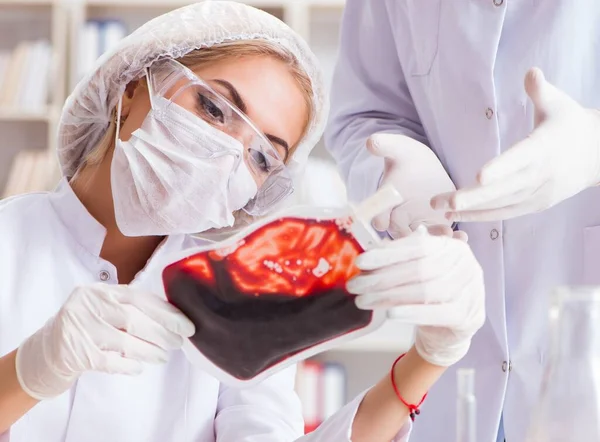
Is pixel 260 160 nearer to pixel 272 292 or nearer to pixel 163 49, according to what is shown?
pixel 163 49

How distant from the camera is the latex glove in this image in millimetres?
1028

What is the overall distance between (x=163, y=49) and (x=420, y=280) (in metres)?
0.66

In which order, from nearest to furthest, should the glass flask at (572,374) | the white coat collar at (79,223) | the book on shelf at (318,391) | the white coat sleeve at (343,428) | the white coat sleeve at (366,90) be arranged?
the glass flask at (572,374) < the white coat sleeve at (343,428) < the white coat collar at (79,223) < the white coat sleeve at (366,90) < the book on shelf at (318,391)

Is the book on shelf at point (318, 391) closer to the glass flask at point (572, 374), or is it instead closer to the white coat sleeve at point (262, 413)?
the white coat sleeve at point (262, 413)

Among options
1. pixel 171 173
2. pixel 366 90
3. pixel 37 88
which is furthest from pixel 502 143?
pixel 37 88

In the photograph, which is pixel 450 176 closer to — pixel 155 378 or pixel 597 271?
pixel 597 271

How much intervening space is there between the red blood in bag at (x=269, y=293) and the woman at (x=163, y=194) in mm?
184

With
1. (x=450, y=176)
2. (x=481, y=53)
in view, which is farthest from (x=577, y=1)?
(x=450, y=176)

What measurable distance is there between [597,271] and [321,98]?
1.96 feet

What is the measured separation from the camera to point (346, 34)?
5.50 feet

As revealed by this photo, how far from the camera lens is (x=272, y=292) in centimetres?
109

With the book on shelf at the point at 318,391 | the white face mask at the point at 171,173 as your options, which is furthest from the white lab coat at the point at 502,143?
the book on shelf at the point at 318,391

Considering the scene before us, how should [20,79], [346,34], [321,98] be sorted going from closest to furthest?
[321,98]
[346,34]
[20,79]

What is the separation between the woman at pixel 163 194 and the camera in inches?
53.9
